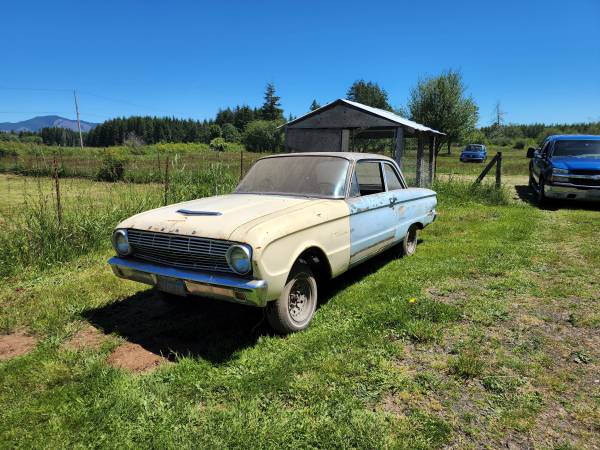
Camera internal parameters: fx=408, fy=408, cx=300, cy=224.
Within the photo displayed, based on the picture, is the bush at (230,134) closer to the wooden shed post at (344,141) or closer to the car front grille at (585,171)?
the wooden shed post at (344,141)

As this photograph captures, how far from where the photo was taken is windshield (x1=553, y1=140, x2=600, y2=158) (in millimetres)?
10844

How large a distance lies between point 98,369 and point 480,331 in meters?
3.30

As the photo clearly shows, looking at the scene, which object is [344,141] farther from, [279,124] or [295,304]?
[279,124]

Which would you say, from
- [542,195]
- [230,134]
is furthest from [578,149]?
[230,134]

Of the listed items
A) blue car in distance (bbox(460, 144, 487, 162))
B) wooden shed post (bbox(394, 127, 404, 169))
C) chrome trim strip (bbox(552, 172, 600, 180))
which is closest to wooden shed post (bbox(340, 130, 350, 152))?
wooden shed post (bbox(394, 127, 404, 169))

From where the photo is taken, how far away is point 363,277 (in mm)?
5344

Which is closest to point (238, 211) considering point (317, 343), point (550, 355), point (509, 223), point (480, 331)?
point (317, 343)

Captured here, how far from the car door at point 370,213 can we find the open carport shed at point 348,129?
851 cm

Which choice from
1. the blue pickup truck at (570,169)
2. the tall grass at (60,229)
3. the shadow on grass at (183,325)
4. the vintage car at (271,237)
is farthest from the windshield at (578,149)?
the shadow on grass at (183,325)

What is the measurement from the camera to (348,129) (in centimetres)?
1434

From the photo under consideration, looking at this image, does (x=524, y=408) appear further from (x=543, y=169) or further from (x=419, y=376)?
(x=543, y=169)

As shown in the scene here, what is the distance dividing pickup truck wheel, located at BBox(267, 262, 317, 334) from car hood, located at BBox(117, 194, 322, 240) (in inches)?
23.8

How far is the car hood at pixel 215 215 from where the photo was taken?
335 cm

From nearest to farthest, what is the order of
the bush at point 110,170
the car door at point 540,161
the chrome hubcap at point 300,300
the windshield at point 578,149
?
the chrome hubcap at point 300,300 → the windshield at point 578,149 → the car door at point 540,161 → the bush at point 110,170
